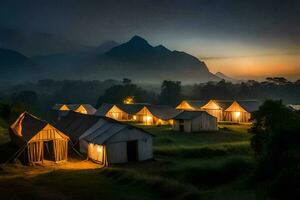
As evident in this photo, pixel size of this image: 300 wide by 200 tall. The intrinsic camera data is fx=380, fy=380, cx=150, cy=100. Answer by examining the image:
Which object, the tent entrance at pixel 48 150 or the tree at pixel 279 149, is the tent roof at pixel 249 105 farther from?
the tent entrance at pixel 48 150

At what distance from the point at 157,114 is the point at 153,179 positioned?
57.9 meters

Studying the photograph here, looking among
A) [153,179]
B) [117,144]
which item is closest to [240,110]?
[117,144]

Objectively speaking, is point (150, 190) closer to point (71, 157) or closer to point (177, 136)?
point (71, 157)

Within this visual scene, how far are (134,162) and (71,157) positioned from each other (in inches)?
341

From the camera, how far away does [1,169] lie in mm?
35031

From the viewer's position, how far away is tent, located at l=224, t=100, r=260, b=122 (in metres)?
84.5

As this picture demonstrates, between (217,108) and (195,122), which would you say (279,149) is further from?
(217,108)

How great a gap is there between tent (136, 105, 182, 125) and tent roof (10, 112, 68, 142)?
3726 centimetres

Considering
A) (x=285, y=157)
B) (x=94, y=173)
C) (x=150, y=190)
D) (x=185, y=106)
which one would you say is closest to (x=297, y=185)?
(x=285, y=157)

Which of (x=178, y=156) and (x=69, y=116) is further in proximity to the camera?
(x=69, y=116)

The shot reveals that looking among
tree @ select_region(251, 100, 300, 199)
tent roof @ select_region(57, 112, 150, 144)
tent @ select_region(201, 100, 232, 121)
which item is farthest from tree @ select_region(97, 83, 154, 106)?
tree @ select_region(251, 100, 300, 199)

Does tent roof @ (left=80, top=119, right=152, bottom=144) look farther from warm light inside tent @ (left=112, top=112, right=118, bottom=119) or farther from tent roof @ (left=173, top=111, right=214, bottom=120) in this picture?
warm light inside tent @ (left=112, top=112, right=118, bottom=119)

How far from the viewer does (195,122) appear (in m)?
68.6

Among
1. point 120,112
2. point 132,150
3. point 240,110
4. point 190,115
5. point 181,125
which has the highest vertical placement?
point 240,110
